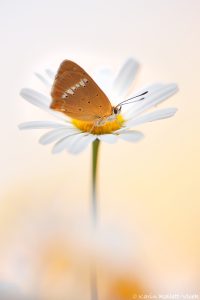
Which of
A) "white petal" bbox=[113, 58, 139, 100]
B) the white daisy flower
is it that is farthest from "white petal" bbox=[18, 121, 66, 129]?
"white petal" bbox=[113, 58, 139, 100]

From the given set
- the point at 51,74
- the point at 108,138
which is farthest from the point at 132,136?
the point at 51,74

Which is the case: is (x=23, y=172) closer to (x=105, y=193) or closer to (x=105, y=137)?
(x=105, y=193)

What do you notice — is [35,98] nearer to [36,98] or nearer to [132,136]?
[36,98]

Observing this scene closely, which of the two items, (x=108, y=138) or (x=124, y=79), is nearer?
(x=108, y=138)

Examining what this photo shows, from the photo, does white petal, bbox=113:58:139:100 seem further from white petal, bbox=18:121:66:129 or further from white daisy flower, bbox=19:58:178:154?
white petal, bbox=18:121:66:129

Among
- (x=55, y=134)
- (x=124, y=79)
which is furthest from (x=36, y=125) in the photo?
(x=124, y=79)

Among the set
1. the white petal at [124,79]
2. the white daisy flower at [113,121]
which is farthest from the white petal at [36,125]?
the white petal at [124,79]

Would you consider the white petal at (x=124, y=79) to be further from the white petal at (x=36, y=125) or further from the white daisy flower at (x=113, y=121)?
the white petal at (x=36, y=125)

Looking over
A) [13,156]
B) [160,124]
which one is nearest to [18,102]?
[13,156]
